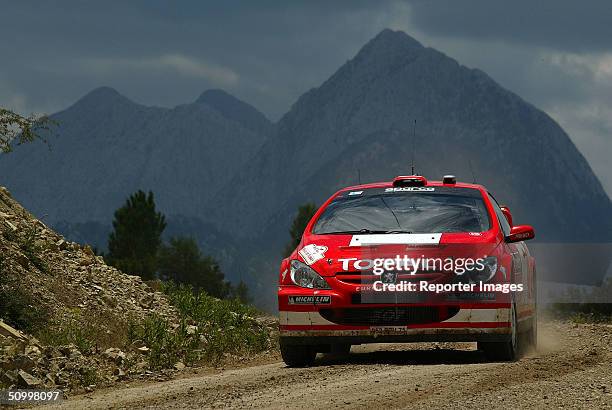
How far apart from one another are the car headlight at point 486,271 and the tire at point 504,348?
46 cm

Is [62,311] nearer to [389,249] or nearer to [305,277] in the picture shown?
[305,277]

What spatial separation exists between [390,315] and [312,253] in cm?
97

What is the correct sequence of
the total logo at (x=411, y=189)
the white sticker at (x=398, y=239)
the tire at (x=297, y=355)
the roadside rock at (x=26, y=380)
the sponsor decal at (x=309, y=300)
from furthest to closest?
1. the total logo at (x=411, y=189)
2. the tire at (x=297, y=355)
3. the roadside rock at (x=26, y=380)
4. the white sticker at (x=398, y=239)
5. the sponsor decal at (x=309, y=300)

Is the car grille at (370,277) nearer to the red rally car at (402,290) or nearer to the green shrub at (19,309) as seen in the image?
the red rally car at (402,290)

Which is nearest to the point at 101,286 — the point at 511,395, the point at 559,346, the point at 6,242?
the point at 6,242

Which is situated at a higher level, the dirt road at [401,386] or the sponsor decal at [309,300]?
the sponsor decal at [309,300]

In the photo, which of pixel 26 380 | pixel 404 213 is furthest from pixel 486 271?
pixel 26 380

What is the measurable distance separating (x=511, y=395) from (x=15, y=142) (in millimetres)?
10985

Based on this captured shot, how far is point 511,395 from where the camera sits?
296 inches

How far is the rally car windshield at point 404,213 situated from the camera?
1047 cm

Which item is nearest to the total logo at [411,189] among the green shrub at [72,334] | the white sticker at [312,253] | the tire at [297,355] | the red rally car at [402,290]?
the red rally car at [402,290]

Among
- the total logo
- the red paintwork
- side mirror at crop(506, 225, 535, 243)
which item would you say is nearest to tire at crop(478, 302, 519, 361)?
the red paintwork

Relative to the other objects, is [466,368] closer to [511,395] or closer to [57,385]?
[511,395]

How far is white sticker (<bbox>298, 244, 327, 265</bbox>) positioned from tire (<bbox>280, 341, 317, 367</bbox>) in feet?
3.09
